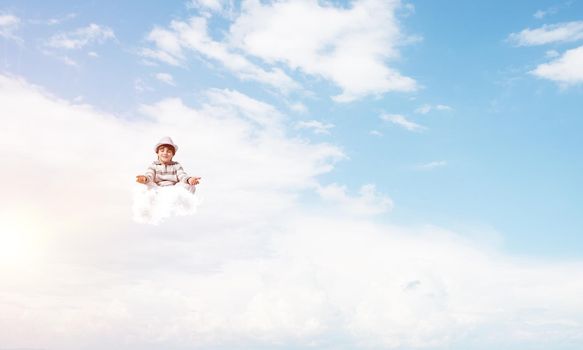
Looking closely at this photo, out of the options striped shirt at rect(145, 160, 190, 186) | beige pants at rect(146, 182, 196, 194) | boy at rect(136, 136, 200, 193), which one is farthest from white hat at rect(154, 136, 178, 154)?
beige pants at rect(146, 182, 196, 194)

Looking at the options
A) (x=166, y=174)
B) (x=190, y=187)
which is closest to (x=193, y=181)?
(x=190, y=187)

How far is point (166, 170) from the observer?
25.0m

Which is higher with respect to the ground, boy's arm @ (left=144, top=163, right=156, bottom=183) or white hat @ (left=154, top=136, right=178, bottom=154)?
white hat @ (left=154, top=136, right=178, bottom=154)

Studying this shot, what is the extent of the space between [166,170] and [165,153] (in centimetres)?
85

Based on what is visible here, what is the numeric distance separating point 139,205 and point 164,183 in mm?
1727

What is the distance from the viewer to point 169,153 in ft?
81.0

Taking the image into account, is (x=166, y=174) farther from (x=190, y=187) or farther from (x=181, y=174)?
(x=190, y=187)

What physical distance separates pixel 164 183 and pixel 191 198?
190 cm

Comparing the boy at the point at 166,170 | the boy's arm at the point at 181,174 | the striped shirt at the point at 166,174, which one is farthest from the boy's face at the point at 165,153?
the boy's arm at the point at 181,174

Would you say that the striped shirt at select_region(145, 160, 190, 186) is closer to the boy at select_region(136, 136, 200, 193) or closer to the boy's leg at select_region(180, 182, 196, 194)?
the boy at select_region(136, 136, 200, 193)

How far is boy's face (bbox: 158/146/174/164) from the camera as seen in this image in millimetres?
24594

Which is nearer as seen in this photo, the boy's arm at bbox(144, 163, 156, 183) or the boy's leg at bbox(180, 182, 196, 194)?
the boy's leg at bbox(180, 182, 196, 194)

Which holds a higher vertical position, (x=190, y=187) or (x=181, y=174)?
(x=181, y=174)

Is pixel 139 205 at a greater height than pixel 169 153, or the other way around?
pixel 169 153
